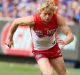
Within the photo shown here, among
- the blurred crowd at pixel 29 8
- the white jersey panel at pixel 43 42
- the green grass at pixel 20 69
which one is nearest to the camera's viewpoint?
the white jersey panel at pixel 43 42

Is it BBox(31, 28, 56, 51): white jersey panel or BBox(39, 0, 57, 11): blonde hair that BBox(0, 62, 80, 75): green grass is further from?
BBox(39, 0, 57, 11): blonde hair

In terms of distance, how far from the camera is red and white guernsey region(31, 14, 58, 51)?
866 centimetres

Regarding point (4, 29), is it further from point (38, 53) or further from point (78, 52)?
point (38, 53)

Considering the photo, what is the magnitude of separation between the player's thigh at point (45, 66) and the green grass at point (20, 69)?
4.41 metres

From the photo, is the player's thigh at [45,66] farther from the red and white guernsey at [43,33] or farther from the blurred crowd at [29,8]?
the blurred crowd at [29,8]

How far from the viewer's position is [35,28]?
8711 mm

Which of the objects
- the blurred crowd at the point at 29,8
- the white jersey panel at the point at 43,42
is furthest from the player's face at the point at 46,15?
the blurred crowd at the point at 29,8

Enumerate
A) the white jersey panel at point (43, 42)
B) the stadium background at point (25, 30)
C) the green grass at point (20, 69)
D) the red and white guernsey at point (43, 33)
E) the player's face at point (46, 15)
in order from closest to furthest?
the player's face at point (46, 15)
the red and white guernsey at point (43, 33)
the white jersey panel at point (43, 42)
the green grass at point (20, 69)
the stadium background at point (25, 30)

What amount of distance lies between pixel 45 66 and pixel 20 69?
5.64 metres

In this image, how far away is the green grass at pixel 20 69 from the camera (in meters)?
13.3

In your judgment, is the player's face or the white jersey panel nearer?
the player's face

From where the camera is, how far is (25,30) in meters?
15.7

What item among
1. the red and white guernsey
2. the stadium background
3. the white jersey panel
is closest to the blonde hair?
the red and white guernsey

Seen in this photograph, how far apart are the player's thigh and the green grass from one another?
441cm
